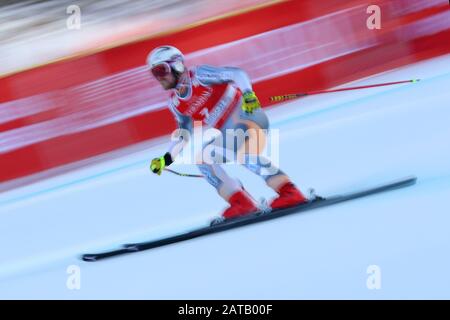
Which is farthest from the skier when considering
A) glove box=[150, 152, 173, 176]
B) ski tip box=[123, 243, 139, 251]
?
ski tip box=[123, 243, 139, 251]

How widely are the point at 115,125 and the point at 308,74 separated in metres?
0.69

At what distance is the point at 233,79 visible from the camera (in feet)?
7.05

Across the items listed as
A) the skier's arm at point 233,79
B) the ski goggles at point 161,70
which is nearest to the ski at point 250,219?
the skier's arm at point 233,79

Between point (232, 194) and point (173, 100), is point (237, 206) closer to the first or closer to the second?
point (232, 194)

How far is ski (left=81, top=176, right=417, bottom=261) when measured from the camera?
2.16m

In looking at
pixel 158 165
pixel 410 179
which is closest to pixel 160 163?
pixel 158 165

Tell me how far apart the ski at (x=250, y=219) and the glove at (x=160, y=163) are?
0.21m

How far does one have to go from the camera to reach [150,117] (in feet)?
7.97

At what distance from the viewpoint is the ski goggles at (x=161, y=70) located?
7.22 feet

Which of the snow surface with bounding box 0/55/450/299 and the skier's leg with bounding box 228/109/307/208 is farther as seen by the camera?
the skier's leg with bounding box 228/109/307/208

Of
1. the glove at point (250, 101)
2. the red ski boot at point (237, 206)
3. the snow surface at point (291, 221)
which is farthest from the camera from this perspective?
the red ski boot at point (237, 206)

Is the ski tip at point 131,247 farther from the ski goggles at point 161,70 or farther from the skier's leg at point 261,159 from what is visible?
the ski goggles at point 161,70

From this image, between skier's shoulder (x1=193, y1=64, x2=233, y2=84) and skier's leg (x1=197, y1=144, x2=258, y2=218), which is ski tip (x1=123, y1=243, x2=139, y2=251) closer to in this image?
skier's leg (x1=197, y1=144, x2=258, y2=218)
